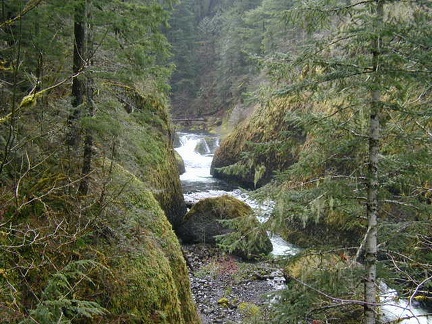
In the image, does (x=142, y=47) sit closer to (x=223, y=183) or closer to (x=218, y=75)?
(x=223, y=183)

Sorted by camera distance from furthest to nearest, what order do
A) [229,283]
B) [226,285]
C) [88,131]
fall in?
[229,283], [226,285], [88,131]

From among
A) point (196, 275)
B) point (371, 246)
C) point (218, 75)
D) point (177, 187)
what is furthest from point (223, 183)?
point (218, 75)

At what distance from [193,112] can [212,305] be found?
39.5 meters

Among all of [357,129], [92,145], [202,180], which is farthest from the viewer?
[202,180]

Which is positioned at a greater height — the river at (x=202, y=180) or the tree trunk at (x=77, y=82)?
the tree trunk at (x=77, y=82)

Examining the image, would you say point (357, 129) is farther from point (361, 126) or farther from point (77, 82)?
point (77, 82)

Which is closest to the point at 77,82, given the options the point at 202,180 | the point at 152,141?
the point at 152,141

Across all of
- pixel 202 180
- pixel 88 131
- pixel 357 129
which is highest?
pixel 357 129

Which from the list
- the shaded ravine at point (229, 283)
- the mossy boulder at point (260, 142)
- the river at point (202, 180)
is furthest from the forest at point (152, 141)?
the river at point (202, 180)

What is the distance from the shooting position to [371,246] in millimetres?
4914

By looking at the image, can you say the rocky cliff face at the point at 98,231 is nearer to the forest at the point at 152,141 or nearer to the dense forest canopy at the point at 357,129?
the forest at the point at 152,141

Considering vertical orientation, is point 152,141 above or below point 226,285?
above

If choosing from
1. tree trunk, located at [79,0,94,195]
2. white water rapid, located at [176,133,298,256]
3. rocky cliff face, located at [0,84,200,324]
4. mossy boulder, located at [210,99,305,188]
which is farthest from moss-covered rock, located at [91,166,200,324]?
white water rapid, located at [176,133,298,256]

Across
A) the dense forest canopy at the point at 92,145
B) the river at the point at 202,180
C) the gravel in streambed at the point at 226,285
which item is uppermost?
the dense forest canopy at the point at 92,145
